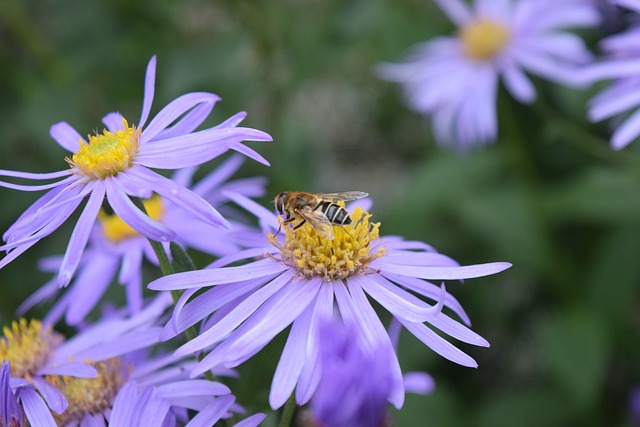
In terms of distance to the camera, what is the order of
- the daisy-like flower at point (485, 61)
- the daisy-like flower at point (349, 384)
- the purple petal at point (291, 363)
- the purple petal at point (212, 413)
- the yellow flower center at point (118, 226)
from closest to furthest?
the daisy-like flower at point (349, 384) → the purple petal at point (291, 363) → the purple petal at point (212, 413) → the yellow flower center at point (118, 226) → the daisy-like flower at point (485, 61)

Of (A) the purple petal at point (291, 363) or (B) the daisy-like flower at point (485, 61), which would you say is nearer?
(A) the purple petal at point (291, 363)

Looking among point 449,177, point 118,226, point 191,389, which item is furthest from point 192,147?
point 449,177

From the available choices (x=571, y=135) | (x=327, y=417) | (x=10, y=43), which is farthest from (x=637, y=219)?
(x=10, y=43)

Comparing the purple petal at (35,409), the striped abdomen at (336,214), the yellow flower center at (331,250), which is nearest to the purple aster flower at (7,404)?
the purple petal at (35,409)

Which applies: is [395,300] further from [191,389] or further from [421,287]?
[191,389]

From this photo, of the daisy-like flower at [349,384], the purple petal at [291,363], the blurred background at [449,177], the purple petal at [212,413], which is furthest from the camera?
the blurred background at [449,177]

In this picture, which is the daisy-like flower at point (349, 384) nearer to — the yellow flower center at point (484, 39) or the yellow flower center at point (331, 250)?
the yellow flower center at point (331, 250)

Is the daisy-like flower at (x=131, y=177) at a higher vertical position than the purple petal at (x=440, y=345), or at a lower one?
higher
